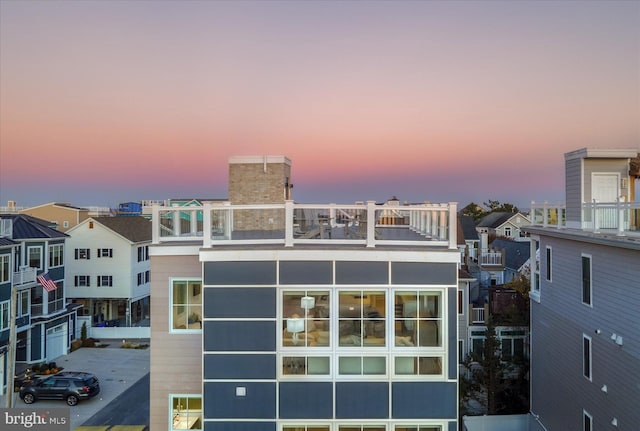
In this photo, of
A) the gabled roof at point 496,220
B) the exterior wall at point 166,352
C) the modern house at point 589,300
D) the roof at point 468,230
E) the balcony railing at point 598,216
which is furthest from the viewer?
the gabled roof at point 496,220

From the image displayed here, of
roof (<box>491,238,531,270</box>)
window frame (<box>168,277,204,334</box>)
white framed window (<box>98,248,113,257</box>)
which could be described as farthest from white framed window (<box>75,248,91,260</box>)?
roof (<box>491,238,531,270</box>)

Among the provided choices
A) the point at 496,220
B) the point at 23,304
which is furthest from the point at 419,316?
the point at 496,220

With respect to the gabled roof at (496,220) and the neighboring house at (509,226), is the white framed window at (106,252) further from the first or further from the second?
the gabled roof at (496,220)

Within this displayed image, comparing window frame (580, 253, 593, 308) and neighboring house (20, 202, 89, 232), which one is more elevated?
neighboring house (20, 202, 89, 232)

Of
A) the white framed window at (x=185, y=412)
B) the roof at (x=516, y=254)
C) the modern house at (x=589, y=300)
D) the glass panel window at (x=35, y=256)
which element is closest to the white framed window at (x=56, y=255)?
the glass panel window at (x=35, y=256)

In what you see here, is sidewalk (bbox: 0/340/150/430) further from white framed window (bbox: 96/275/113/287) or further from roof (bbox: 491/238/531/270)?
roof (bbox: 491/238/531/270)

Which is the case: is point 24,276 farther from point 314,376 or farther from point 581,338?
point 581,338
